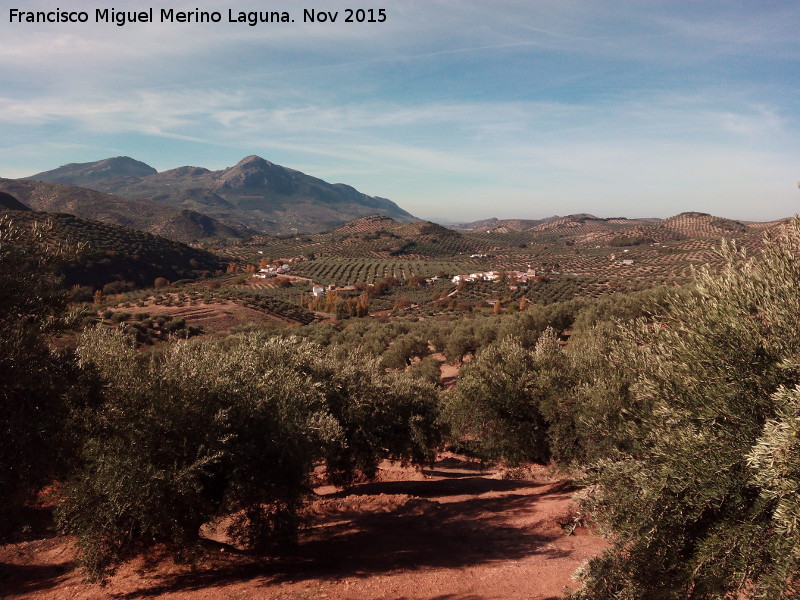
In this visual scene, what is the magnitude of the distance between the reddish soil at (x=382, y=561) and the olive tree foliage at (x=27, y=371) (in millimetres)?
3781

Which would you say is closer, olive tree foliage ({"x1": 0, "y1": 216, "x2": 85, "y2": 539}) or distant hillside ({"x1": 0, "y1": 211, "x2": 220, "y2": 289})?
olive tree foliage ({"x1": 0, "y1": 216, "x2": 85, "y2": 539})

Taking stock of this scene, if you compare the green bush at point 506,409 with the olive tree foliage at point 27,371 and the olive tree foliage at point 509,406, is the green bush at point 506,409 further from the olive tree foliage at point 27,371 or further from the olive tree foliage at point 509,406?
the olive tree foliage at point 27,371

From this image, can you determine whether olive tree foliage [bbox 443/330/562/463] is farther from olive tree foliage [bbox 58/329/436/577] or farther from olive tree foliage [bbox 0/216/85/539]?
olive tree foliage [bbox 0/216/85/539]

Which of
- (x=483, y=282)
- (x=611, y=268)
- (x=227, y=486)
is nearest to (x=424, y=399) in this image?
(x=227, y=486)

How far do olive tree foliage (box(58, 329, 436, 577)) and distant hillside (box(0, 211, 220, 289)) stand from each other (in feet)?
310

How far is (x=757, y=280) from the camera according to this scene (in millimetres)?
8633

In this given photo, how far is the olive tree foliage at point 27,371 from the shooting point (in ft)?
30.0

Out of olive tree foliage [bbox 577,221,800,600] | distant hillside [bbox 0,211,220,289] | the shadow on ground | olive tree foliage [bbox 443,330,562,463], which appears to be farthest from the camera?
distant hillside [bbox 0,211,220,289]

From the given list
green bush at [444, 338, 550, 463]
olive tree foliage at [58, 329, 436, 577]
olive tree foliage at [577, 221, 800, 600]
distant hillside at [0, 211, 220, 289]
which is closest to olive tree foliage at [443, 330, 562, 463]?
green bush at [444, 338, 550, 463]

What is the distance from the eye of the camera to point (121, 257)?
104875 millimetres

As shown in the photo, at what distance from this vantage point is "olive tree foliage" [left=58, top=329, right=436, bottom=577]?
10406mm

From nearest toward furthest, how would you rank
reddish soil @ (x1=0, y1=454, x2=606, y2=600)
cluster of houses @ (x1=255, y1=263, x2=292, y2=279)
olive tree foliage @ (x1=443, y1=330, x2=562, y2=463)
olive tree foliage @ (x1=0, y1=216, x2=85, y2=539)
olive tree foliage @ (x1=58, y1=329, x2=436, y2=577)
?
1. olive tree foliage @ (x1=0, y1=216, x2=85, y2=539)
2. olive tree foliage @ (x1=58, y1=329, x2=436, y2=577)
3. reddish soil @ (x1=0, y1=454, x2=606, y2=600)
4. olive tree foliage @ (x1=443, y1=330, x2=562, y2=463)
5. cluster of houses @ (x1=255, y1=263, x2=292, y2=279)

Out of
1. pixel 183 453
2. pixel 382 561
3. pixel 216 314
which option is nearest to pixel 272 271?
pixel 216 314

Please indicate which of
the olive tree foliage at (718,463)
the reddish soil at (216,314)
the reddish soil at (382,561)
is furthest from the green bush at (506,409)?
the reddish soil at (216,314)
